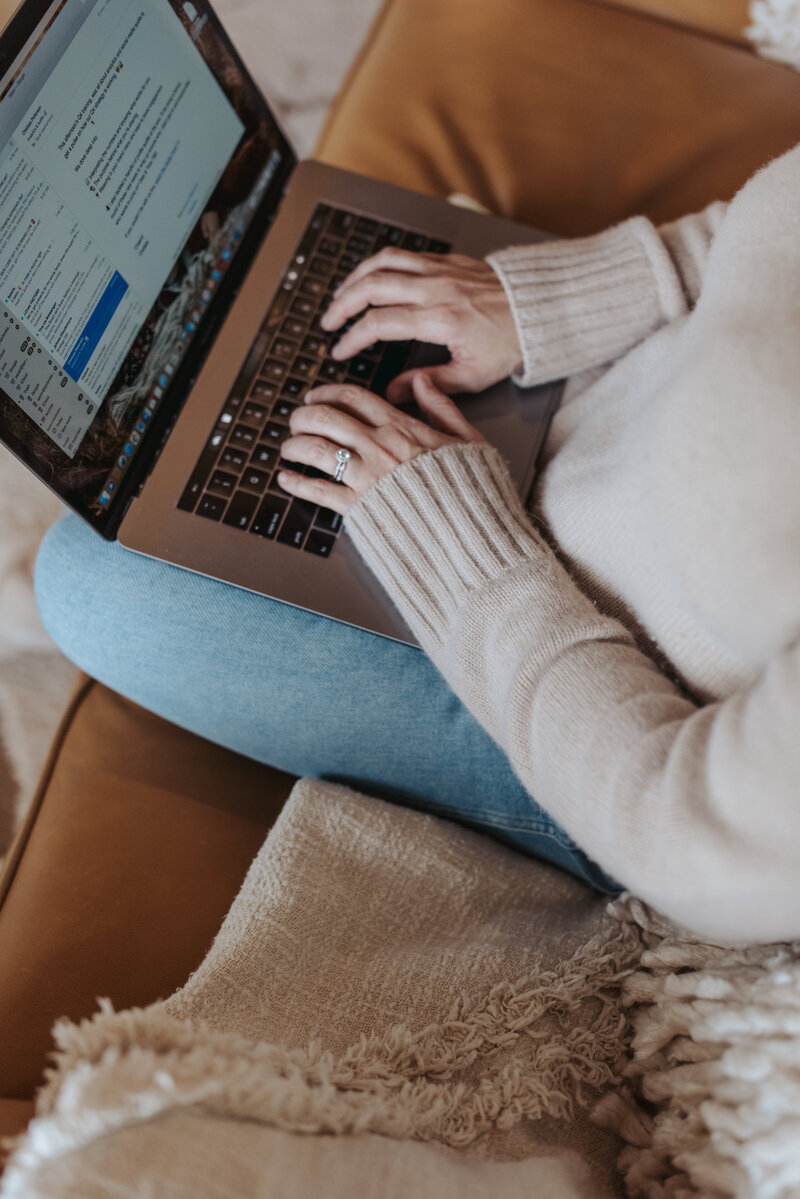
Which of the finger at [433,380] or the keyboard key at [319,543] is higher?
the finger at [433,380]

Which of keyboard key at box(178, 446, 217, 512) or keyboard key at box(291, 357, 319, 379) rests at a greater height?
keyboard key at box(291, 357, 319, 379)

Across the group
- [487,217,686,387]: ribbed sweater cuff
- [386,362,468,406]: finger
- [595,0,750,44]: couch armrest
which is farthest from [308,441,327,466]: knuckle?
[595,0,750,44]: couch armrest

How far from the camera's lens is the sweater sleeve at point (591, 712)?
17.6 inches

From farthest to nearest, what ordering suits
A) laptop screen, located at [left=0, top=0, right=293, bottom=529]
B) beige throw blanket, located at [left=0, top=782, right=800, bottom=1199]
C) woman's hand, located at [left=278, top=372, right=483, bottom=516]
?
1. woman's hand, located at [left=278, top=372, right=483, bottom=516]
2. laptop screen, located at [left=0, top=0, right=293, bottom=529]
3. beige throw blanket, located at [left=0, top=782, right=800, bottom=1199]

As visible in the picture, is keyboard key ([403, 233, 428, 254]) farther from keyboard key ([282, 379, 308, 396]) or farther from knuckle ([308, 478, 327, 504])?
knuckle ([308, 478, 327, 504])

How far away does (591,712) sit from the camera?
1.78ft

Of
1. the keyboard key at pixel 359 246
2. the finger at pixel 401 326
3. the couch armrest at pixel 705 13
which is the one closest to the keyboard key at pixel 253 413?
the finger at pixel 401 326

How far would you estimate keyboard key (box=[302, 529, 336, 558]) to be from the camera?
2.25ft

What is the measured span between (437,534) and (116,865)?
0.40m

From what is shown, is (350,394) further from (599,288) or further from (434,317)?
(599,288)

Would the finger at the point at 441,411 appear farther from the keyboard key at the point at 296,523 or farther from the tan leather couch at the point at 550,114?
the tan leather couch at the point at 550,114

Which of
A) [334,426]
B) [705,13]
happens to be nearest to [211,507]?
[334,426]

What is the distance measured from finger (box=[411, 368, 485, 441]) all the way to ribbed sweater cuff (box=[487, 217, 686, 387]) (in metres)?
0.09

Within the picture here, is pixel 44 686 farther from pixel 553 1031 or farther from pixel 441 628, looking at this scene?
pixel 553 1031
